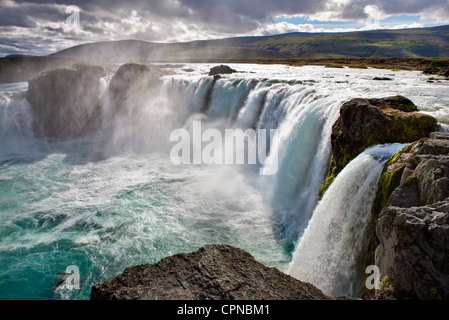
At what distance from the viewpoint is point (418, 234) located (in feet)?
13.0

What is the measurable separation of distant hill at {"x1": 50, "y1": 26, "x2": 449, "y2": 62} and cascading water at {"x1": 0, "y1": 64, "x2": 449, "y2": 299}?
11677 centimetres

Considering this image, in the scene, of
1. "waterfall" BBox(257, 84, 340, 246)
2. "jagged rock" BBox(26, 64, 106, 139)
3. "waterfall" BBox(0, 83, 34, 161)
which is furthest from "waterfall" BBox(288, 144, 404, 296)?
"jagged rock" BBox(26, 64, 106, 139)

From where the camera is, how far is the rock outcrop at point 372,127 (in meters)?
8.24

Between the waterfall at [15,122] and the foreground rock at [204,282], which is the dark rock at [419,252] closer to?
the foreground rock at [204,282]

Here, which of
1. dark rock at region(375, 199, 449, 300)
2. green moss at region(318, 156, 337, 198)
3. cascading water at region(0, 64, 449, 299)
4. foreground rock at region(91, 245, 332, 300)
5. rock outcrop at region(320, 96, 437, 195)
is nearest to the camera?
dark rock at region(375, 199, 449, 300)

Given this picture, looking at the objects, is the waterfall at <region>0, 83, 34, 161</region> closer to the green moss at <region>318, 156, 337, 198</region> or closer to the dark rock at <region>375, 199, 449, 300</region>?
the green moss at <region>318, 156, 337, 198</region>

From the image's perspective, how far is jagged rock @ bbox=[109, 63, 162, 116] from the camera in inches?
1094

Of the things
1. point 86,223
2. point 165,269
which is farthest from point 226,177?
point 165,269

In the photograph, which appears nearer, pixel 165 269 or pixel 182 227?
pixel 165 269

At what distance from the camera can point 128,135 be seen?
88.5 ft

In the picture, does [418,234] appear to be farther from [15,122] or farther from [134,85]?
[15,122]

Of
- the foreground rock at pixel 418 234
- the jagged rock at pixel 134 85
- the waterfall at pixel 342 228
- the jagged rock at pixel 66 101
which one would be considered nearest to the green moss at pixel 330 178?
the waterfall at pixel 342 228
